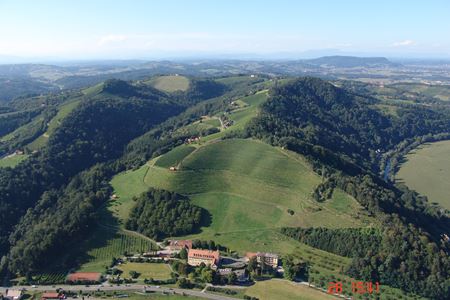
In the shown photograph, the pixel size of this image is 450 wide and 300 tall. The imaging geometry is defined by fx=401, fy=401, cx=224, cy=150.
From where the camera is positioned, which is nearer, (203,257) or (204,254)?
(203,257)

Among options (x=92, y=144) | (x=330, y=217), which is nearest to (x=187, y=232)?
(x=330, y=217)

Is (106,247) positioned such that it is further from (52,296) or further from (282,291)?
(282,291)

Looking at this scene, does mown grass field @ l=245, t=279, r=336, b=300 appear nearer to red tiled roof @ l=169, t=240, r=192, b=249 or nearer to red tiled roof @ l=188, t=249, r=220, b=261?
red tiled roof @ l=188, t=249, r=220, b=261

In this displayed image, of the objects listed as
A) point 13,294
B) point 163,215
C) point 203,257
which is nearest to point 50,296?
point 13,294

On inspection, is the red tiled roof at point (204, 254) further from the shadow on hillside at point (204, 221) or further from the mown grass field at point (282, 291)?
the shadow on hillside at point (204, 221)

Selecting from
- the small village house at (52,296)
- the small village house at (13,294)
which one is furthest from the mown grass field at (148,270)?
the small village house at (13,294)

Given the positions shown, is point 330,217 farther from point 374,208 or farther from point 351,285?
point 351,285
